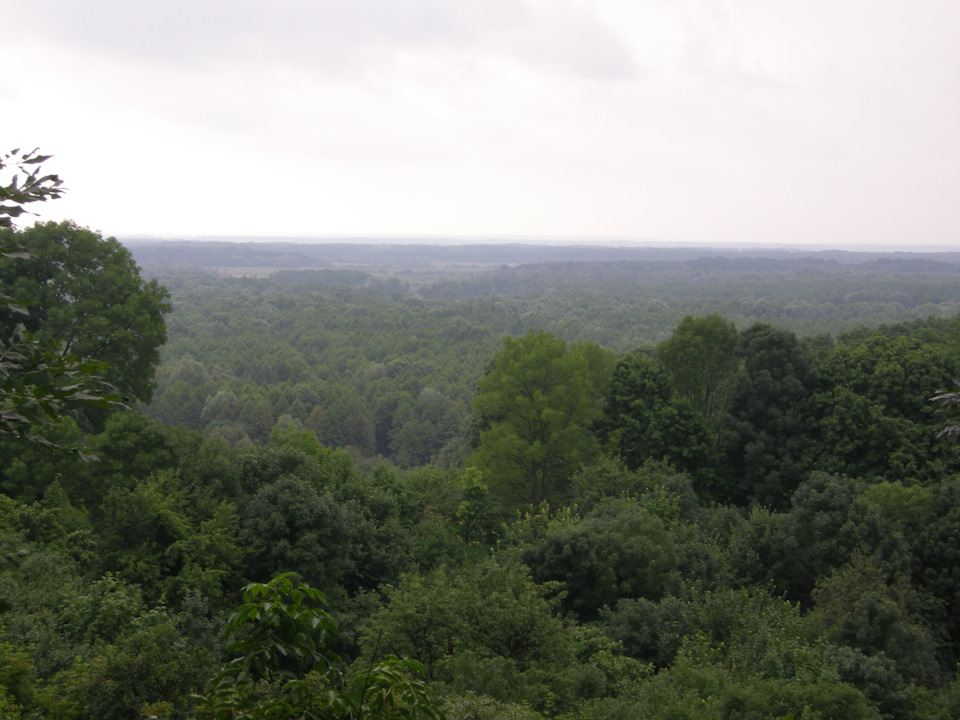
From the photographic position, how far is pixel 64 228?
26125mm

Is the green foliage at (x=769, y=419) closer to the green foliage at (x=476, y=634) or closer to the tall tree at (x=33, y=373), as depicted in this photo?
the green foliage at (x=476, y=634)

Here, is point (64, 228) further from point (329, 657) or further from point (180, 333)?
point (180, 333)

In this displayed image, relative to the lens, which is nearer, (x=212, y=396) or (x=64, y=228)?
(x=64, y=228)

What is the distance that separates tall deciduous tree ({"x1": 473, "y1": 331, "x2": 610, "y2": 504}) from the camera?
3006 centimetres

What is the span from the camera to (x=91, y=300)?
24953mm

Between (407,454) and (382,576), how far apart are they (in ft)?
215

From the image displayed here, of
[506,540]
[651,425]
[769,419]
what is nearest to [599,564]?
[506,540]

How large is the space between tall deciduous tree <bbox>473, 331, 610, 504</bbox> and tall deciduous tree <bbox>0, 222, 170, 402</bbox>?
49.7 feet

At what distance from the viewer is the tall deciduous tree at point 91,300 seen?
24.3 meters

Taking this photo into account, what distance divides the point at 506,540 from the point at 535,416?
940cm

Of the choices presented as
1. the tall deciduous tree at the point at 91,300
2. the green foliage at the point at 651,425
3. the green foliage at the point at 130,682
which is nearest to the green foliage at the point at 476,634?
the green foliage at the point at 130,682

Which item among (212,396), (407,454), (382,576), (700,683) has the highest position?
(700,683)

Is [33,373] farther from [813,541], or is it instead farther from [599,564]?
[813,541]

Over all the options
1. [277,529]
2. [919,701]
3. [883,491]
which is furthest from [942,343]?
[277,529]
